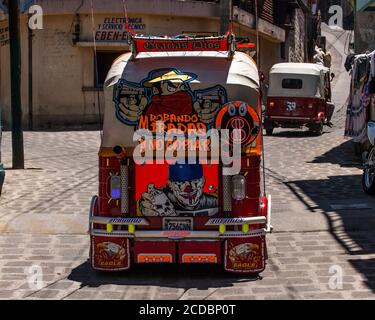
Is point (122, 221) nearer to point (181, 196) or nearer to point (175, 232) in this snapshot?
point (175, 232)

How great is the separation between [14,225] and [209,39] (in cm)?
408

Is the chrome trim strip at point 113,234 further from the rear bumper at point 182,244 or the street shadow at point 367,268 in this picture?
the street shadow at point 367,268

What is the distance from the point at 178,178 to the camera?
22.6 feet

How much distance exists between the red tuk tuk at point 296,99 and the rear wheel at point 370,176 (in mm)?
11415

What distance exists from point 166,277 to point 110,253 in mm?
651

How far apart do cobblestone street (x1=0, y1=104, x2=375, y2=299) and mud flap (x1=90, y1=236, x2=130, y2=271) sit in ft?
0.47

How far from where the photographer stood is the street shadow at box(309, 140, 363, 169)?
1566cm

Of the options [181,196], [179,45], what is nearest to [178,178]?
[181,196]

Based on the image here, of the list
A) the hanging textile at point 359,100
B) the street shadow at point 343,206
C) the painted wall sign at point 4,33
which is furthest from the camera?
the painted wall sign at point 4,33

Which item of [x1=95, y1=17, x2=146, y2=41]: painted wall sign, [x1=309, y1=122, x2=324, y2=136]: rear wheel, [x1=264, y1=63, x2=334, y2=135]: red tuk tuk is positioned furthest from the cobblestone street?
[x1=95, y1=17, x2=146, y2=41]: painted wall sign

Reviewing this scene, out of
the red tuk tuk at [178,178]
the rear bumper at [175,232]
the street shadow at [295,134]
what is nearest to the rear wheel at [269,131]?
the street shadow at [295,134]

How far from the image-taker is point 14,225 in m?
9.45

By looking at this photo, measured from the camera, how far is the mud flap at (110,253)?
6.96 m
